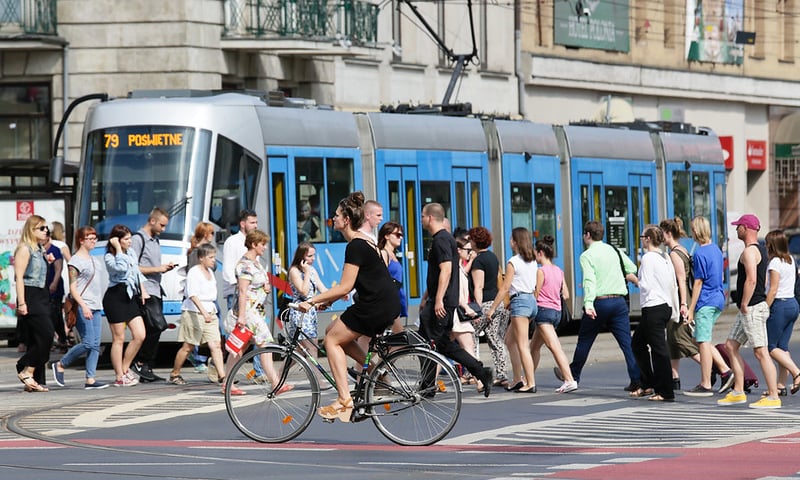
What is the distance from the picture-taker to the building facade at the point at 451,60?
31.8m

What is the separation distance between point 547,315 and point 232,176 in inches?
204

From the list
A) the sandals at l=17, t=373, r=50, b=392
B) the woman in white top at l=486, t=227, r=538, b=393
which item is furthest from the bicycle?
the sandals at l=17, t=373, r=50, b=392

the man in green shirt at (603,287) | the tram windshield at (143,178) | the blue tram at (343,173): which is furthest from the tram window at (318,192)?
the man in green shirt at (603,287)

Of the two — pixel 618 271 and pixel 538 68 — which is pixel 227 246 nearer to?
pixel 618 271

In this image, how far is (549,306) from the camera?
1745 centimetres

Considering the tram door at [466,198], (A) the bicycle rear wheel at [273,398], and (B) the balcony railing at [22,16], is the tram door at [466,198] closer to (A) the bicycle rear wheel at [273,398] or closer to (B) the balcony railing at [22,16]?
(B) the balcony railing at [22,16]

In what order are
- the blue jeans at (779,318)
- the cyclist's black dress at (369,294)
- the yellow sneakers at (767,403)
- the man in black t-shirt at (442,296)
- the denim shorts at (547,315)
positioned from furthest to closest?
the denim shorts at (547,315) < the blue jeans at (779,318) < the man in black t-shirt at (442,296) < the yellow sneakers at (767,403) < the cyclist's black dress at (369,294)

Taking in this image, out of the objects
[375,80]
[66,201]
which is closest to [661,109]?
[375,80]

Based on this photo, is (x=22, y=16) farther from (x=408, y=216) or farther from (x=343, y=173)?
(x=343, y=173)

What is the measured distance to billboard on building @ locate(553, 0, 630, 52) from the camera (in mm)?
44125

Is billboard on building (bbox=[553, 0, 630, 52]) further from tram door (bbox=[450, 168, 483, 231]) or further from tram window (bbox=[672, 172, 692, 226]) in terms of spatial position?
tram door (bbox=[450, 168, 483, 231])

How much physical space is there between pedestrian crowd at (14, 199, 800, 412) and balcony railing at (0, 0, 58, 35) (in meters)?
12.8

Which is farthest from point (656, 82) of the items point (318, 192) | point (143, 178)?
point (143, 178)

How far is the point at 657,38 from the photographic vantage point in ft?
159
